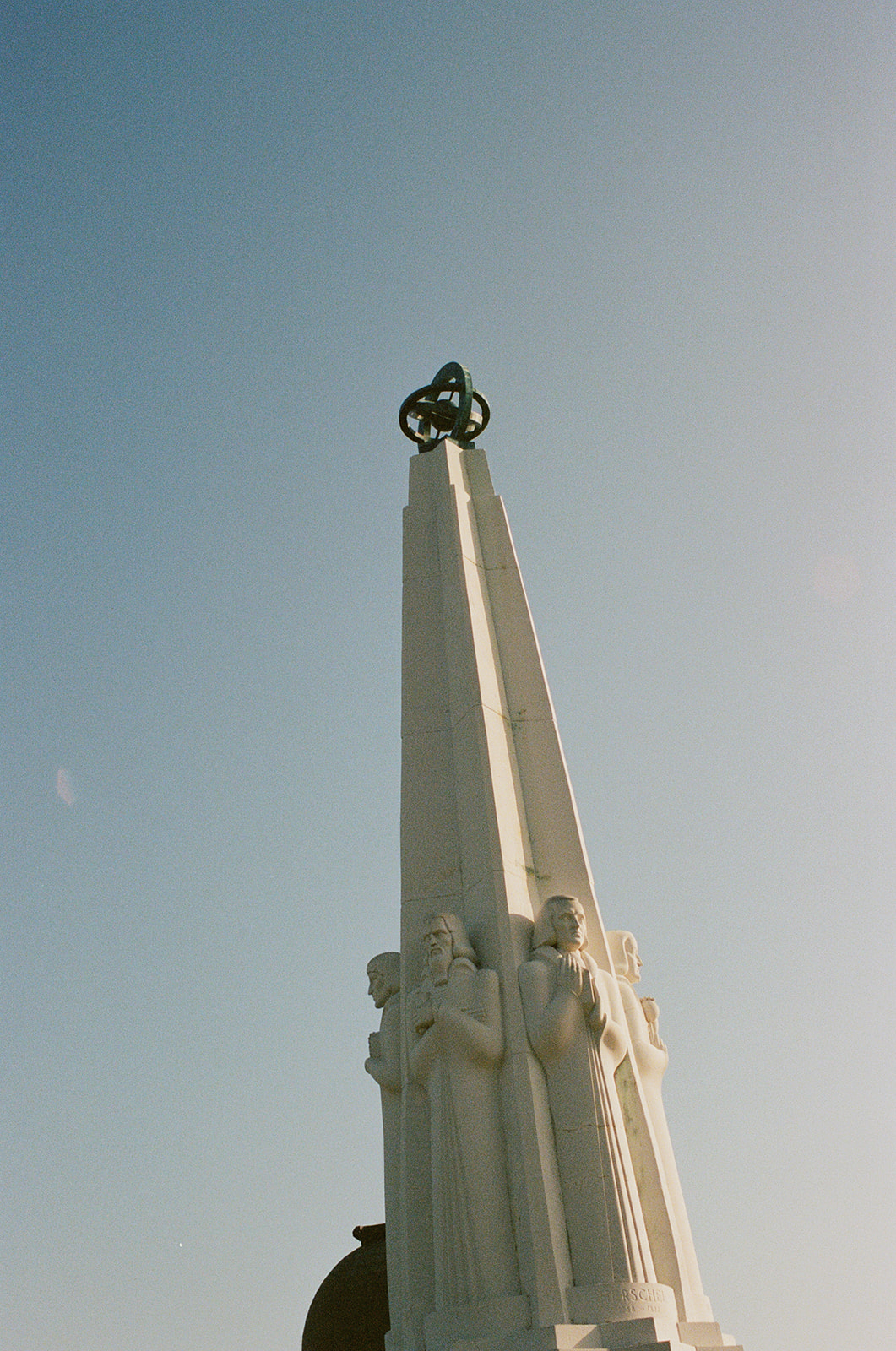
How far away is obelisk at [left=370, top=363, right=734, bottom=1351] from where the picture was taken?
698 cm

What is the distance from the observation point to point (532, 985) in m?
7.93

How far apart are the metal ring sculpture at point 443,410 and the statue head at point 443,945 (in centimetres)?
643

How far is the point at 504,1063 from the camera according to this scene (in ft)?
25.5

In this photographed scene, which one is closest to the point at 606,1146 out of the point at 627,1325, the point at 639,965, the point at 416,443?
the point at 627,1325

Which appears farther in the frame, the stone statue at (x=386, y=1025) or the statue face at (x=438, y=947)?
the stone statue at (x=386, y=1025)

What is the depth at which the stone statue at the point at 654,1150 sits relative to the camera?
24.4 feet

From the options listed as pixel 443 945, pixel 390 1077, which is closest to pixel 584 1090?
pixel 443 945

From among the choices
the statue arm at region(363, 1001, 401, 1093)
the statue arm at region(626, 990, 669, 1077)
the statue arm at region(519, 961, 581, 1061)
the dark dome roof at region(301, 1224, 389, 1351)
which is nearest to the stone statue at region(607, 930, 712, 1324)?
the statue arm at region(626, 990, 669, 1077)

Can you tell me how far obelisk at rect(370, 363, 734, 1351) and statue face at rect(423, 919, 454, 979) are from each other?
1 cm

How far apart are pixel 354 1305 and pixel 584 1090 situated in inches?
291

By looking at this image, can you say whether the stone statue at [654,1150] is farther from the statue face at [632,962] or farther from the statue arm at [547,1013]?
the statue arm at [547,1013]

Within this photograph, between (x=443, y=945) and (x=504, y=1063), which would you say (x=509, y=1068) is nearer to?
(x=504, y=1063)

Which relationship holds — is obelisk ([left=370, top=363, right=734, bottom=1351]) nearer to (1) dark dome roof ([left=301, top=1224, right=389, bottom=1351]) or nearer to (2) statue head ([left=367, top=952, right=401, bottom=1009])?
(2) statue head ([left=367, top=952, right=401, bottom=1009])

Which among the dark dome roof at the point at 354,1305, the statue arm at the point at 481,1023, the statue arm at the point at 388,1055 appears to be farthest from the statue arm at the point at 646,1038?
the dark dome roof at the point at 354,1305
